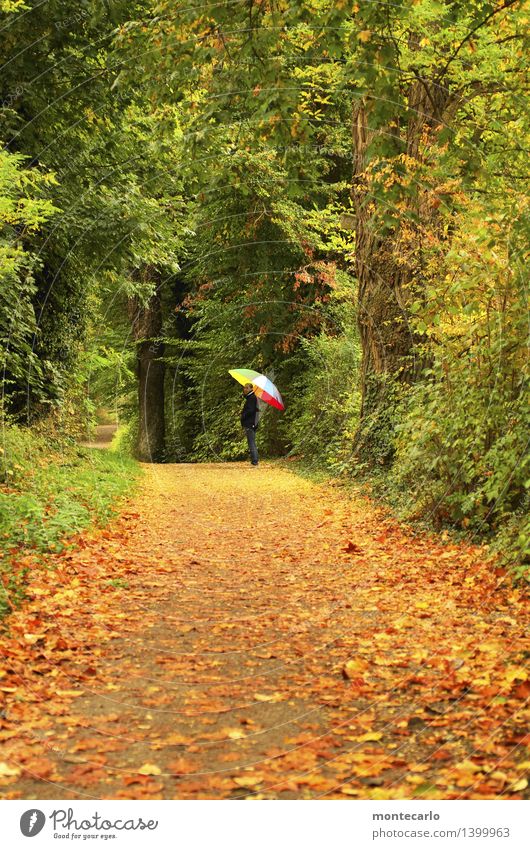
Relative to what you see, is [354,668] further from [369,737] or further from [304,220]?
[304,220]

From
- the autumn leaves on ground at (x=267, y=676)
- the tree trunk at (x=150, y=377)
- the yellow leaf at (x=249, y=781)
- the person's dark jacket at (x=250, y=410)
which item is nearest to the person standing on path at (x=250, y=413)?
the person's dark jacket at (x=250, y=410)

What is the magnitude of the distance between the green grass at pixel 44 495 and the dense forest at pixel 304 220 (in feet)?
0.66

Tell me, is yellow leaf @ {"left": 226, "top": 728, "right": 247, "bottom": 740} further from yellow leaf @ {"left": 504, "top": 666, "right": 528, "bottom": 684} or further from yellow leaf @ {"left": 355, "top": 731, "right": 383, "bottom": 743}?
yellow leaf @ {"left": 504, "top": 666, "right": 528, "bottom": 684}

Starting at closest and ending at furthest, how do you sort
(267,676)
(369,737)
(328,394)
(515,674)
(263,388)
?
(369,737), (515,674), (267,676), (328,394), (263,388)

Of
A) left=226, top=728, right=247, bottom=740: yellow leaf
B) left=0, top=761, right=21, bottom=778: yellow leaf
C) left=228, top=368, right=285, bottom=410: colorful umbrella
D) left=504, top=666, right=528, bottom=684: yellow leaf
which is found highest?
left=228, top=368, right=285, bottom=410: colorful umbrella

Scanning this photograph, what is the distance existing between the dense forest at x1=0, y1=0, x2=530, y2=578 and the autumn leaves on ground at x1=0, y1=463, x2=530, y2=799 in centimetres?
94

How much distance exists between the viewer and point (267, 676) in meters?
4.79

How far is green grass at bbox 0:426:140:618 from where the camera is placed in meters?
7.14

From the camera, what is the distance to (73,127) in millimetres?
13383

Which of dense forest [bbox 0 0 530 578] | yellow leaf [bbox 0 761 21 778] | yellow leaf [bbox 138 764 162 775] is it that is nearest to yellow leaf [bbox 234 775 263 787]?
yellow leaf [bbox 138 764 162 775]

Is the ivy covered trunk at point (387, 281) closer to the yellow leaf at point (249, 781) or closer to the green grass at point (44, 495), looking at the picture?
the green grass at point (44, 495)

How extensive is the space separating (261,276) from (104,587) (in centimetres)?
1546

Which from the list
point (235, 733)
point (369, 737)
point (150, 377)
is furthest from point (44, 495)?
point (150, 377)

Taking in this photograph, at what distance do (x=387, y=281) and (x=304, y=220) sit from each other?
8.00 metres
